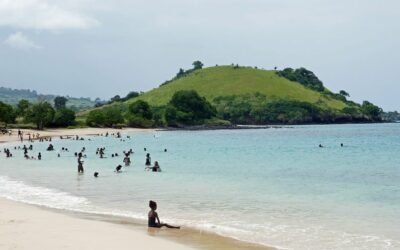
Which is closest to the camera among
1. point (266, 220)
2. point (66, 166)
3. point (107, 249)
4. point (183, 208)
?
point (107, 249)

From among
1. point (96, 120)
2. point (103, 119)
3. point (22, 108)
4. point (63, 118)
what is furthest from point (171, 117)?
point (22, 108)

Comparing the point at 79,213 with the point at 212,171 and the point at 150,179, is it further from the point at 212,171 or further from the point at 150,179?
the point at 212,171

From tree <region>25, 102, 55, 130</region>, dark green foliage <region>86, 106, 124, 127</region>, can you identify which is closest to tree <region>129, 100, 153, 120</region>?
dark green foliage <region>86, 106, 124, 127</region>

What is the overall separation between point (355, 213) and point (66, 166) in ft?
107

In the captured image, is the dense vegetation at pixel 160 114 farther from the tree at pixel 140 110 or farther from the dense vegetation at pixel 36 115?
the dense vegetation at pixel 36 115

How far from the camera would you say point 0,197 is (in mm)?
27812

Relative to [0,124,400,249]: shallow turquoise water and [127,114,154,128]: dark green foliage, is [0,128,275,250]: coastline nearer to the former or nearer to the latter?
[0,124,400,249]: shallow turquoise water

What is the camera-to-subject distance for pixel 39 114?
12700 centimetres

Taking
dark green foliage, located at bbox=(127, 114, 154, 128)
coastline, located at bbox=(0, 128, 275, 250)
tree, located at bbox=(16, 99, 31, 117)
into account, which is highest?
tree, located at bbox=(16, 99, 31, 117)

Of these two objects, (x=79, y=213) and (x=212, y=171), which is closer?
(x=79, y=213)

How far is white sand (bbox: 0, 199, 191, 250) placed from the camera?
16.3m

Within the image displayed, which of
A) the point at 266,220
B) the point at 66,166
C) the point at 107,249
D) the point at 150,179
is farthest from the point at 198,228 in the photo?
the point at 66,166

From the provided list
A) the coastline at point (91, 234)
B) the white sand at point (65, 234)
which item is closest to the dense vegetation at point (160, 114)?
the coastline at point (91, 234)

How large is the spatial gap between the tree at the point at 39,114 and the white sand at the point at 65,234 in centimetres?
10786
